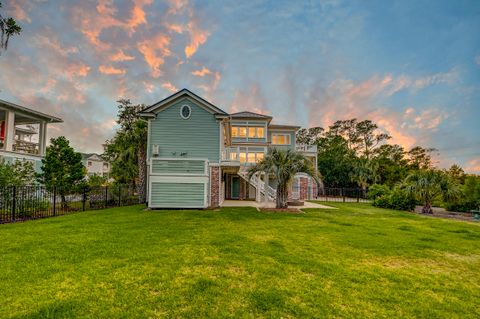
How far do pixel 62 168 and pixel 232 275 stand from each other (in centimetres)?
1529

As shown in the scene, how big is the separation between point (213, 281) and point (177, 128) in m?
12.1

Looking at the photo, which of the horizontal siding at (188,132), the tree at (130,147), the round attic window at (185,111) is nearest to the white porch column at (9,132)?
the tree at (130,147)

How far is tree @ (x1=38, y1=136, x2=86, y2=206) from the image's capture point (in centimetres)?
1391

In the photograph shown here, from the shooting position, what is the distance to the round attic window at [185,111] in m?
14.6

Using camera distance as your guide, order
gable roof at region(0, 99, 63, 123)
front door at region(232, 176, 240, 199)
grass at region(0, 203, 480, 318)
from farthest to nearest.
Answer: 1. front door at region(232, 176, 240, 199)
2. gable roof at region(0, 99, 63, 123)
3. grass at region(0, 203, 480, 318)

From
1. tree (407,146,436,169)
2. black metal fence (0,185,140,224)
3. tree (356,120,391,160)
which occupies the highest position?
tree (356,120,391,160)

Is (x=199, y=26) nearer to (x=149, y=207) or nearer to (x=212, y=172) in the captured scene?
(x=212, y=172)

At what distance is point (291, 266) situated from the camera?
4523 mm

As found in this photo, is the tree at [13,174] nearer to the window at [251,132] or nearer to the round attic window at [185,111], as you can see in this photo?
the round attic window at [185,111]

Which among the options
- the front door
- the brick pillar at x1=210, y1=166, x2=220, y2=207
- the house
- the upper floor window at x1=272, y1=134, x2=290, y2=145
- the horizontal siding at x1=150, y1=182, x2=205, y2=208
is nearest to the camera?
the horizontal siding at x1=150, y1=182, x2=205, y2=208

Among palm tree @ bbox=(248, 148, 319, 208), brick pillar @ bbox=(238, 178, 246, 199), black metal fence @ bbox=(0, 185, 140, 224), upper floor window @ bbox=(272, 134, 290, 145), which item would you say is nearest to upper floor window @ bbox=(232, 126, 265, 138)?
upper floor window @ bbox=(272, 134, 290, 145)

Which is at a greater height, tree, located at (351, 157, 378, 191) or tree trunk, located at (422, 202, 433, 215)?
tree, located at (351, 157, 378, 191)

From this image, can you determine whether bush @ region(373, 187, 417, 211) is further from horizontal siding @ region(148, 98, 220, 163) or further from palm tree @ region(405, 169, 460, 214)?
horizontal siding @ region(148, 98, 220, 163)

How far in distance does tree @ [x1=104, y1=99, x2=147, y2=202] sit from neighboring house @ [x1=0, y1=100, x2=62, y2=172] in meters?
5.32
